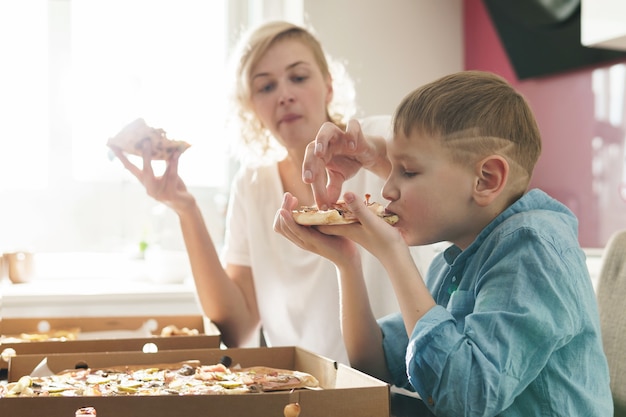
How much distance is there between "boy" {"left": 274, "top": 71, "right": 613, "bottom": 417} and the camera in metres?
0.89

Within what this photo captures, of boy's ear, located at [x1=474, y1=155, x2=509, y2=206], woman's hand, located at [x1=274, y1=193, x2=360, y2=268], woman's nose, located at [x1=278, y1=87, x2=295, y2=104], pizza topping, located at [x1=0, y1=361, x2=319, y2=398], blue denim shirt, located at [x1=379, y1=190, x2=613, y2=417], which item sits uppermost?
woman's nose, located at [x1=278, y1=87, x2=295, y2=104]

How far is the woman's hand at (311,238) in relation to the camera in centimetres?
118

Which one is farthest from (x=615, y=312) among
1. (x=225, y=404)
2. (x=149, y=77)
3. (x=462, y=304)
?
(x=149, y=77)

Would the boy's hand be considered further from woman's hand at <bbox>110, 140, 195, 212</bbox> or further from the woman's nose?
the woman's nose

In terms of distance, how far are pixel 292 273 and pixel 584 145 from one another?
1339mm

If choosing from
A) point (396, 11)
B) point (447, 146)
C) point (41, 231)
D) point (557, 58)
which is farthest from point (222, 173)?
point (447, 146)

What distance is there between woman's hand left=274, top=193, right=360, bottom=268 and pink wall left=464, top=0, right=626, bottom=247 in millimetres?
1620

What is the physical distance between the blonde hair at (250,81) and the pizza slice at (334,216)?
2.64ft

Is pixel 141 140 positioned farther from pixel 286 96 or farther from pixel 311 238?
pixel 311 238

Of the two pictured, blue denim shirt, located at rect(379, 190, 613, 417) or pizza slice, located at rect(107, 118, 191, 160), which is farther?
pizza slice, located at rect(107, 118, 191, 160)

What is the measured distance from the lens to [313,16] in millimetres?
3168

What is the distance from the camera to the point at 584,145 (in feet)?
9.02

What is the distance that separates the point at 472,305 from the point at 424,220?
0.13 meters

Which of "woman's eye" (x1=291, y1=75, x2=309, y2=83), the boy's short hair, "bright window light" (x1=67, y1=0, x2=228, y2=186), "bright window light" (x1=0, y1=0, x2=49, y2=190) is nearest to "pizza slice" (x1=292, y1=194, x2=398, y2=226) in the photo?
the boy's short hair
